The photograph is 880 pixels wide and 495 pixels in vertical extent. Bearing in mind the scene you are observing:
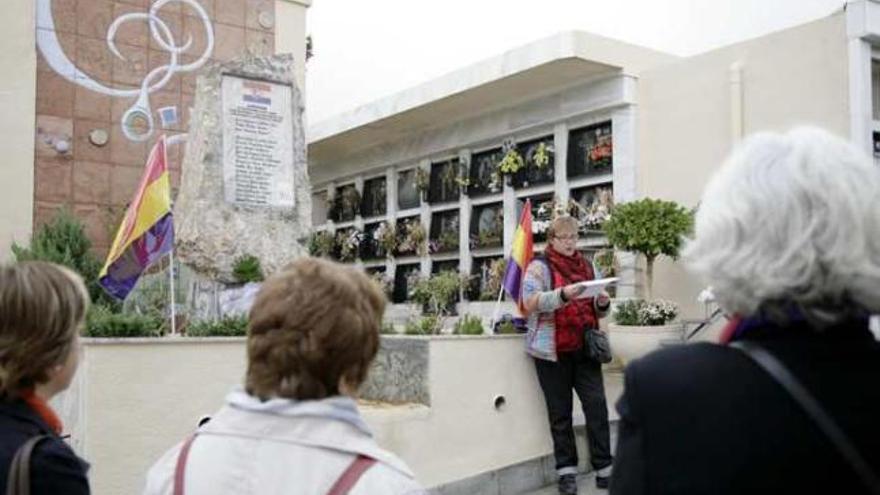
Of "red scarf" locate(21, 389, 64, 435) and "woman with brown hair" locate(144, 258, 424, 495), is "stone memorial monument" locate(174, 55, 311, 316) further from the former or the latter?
"woman with brown hair" locate(144, 258, 424, 495)

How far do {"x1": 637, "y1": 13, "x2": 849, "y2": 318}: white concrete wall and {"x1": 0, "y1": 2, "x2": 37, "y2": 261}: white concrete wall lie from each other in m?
5.67

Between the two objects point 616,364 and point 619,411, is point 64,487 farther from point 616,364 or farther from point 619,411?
point 616,364

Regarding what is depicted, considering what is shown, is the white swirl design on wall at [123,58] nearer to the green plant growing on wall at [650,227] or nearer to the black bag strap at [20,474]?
the green plant growing on wall at [650,227]

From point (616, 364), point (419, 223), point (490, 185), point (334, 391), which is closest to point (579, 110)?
point (490, 185)

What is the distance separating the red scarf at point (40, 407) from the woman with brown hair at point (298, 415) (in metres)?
0.26

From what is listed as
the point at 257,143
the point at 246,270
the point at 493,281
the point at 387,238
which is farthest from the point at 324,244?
the point at 246,270

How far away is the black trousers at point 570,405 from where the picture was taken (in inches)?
184

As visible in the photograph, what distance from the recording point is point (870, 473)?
108 cm

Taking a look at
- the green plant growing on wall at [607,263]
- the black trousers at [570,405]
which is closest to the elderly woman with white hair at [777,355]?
the black trousers at [570,405]

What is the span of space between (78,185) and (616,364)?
5.15m

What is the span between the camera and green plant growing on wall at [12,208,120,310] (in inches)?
269

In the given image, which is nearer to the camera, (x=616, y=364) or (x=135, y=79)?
(x=616, y=364)

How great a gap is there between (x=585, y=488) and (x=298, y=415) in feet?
11.9

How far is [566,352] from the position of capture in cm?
466
